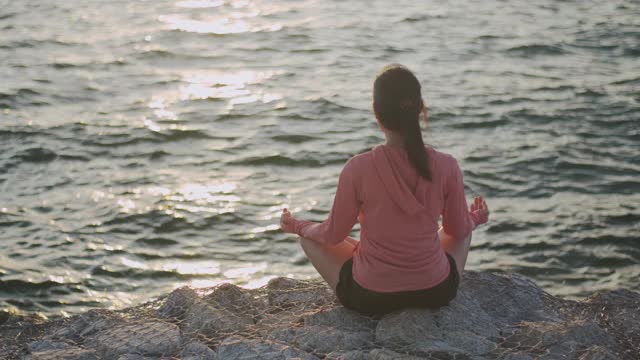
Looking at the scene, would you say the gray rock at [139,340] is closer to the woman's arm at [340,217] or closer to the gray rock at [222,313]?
the gray rock at [222,313]

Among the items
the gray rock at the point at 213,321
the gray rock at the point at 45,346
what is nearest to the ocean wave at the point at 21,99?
the gray rock at the point at 45,346

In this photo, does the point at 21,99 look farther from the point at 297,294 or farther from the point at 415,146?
the point at 415,146

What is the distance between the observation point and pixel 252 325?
18.2ft

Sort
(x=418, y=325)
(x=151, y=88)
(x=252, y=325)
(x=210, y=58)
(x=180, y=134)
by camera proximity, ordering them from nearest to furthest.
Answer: (x=418, y=325) → (x=252, y=325) → (x=180, y=134) → (x=151, y=88) → (x=210, y=58)

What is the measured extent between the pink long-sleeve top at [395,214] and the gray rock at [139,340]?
1094mm

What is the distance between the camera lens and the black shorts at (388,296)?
509 cm

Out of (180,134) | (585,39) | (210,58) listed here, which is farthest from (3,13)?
(585,39)

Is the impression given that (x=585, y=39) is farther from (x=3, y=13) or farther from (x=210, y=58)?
(x=3, y=13)

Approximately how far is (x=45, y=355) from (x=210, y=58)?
11904mm

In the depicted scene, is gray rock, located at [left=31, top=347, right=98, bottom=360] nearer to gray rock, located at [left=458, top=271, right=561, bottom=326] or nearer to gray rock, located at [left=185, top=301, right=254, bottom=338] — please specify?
gray rock, located at [left=185, top=301, right=254, bottom=338]

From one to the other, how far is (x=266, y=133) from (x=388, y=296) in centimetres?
762

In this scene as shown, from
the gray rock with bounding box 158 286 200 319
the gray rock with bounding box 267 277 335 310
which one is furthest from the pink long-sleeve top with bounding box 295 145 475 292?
the gray rock with bounding box 158 286 200 319

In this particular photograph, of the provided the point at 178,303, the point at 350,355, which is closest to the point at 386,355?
the point at 350,355

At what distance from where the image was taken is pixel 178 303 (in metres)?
5.91
